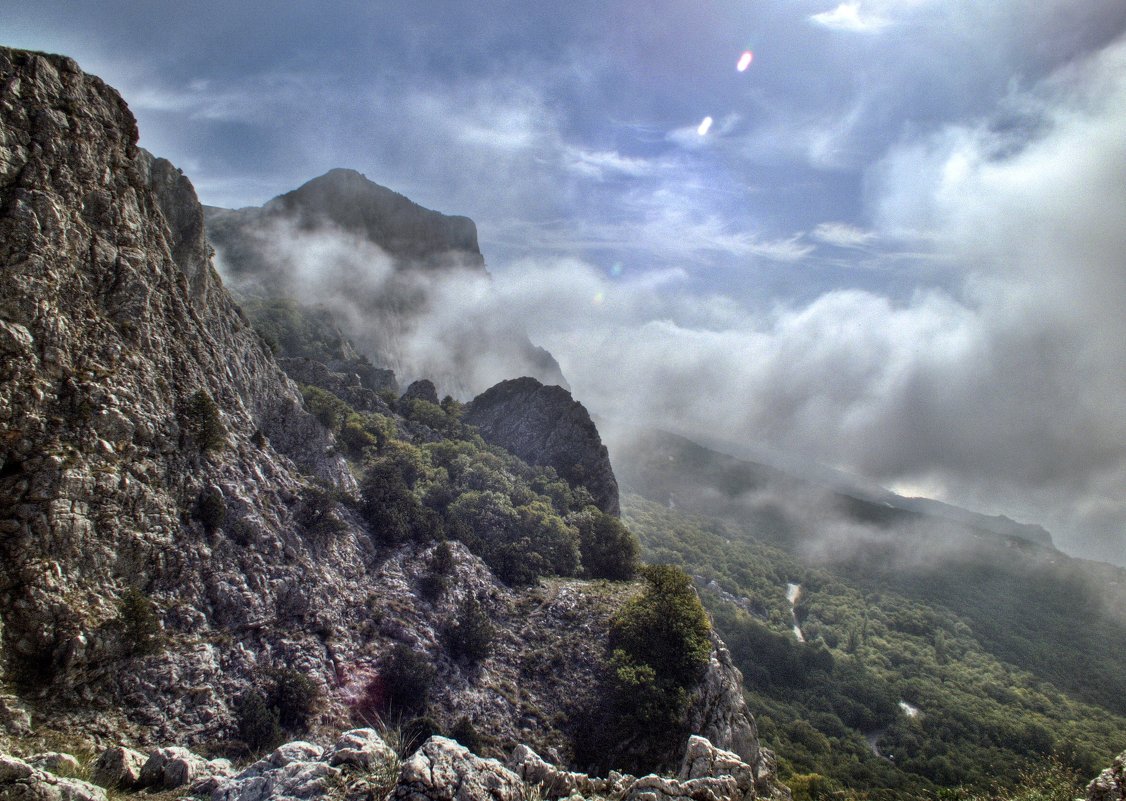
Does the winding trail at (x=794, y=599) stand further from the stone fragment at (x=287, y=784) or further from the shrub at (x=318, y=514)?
the stone fragment at (x=287, y=784)

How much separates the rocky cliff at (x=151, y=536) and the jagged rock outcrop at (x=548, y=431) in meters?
44.1

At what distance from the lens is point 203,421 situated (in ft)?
92.1

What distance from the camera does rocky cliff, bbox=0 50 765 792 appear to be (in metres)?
19.3

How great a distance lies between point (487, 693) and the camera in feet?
109

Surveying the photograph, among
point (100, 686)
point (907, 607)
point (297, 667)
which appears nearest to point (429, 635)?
point (297, 667)

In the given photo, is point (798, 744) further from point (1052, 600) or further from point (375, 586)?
point (1052, 600)

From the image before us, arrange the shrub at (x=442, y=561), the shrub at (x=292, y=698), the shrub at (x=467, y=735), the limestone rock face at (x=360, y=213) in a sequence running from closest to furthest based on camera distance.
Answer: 1. the shrub at (x=292, y=698)
2. the shrub at (x=467, y=735)
3. the shrub at (x=442, y=561)
4. the limestone rock face at (x=360, y=213)

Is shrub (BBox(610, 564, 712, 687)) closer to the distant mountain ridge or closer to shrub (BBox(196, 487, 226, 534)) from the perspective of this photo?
shrub (BBox(196, 487, 226, 534))

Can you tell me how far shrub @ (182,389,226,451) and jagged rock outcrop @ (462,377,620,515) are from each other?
195 feet

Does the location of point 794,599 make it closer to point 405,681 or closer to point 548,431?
point 548,431

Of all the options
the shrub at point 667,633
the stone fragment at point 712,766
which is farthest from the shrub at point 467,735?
the stone fragment at point 712,766

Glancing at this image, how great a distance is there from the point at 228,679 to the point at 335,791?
16.6 m

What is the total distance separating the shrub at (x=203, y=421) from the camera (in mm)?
27578

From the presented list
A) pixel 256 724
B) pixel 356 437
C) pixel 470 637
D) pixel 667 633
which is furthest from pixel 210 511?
pixel 356 437
